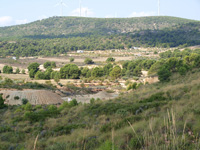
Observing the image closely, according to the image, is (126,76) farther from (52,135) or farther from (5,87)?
(52,135)

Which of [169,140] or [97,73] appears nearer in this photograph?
[169,140]

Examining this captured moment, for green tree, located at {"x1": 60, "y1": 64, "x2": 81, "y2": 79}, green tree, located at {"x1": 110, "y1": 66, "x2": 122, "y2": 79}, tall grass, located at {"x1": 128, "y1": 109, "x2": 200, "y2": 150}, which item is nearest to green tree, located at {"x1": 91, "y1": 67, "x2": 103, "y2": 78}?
green tree, located at {"x1": 110, "y1": 66, "x2": 122, "y2": 79}

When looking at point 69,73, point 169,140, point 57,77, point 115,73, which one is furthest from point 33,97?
point 115,73

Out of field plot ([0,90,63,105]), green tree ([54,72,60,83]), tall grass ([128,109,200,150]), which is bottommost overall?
green tree ([54,72,60,83])

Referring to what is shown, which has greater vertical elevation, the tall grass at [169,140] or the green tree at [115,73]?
the tall grass at [169,140]

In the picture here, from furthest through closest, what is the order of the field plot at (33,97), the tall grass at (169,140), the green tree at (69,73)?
the green tree at (69,73), the field plot at (33,97), the tall grass at (169,140)

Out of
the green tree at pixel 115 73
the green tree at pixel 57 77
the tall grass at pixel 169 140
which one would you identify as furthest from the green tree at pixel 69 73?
the tall grass at pixel 169 140

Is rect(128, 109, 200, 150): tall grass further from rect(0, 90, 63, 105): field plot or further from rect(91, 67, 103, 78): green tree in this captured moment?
rect(91, 67, 103, 78): green tree

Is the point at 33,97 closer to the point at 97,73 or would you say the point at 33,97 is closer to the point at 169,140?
the point at 169,140

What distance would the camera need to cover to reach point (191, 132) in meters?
5.84

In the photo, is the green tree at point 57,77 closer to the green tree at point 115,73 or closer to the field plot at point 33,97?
the green tree at point 115,73

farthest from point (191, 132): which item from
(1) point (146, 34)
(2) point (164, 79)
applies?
(1) point (146, 34)

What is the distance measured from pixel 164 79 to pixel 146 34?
130429 millimetres

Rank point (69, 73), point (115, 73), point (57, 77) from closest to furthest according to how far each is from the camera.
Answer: point (57, 77) < point (115, 73) < point (69, 73)
